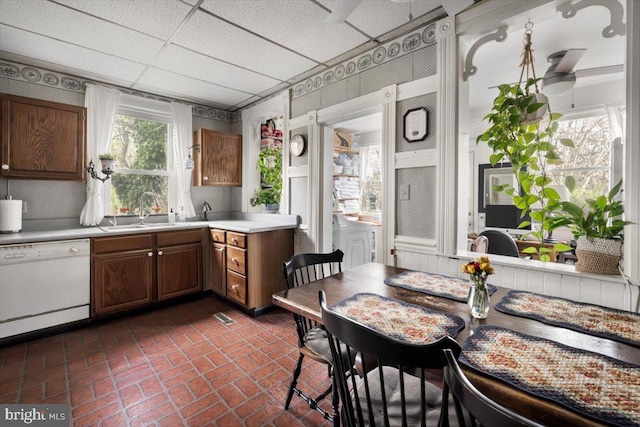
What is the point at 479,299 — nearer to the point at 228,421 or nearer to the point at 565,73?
the point at 228,421

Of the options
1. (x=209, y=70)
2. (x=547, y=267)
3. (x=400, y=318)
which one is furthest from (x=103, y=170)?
(x=547, y=267)

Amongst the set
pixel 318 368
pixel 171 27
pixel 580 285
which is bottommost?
pixel 318 368

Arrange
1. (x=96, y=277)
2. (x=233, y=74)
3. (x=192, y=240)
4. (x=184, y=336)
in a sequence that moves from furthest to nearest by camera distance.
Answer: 1. (x=192, y=240)
2. (x=233, y=74)
3. (x=96, y=277)
4. (x=184, y=336)

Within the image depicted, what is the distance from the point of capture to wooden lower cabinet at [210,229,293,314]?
3.19 meters

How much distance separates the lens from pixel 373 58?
270 cm

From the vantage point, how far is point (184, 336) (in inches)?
109

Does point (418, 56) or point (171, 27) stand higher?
point (171, 27)

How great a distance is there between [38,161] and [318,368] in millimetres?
3293

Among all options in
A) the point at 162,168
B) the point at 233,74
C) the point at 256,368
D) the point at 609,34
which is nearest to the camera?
the point at 609,34

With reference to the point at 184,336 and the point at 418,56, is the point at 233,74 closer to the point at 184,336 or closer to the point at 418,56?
the point at 418,56

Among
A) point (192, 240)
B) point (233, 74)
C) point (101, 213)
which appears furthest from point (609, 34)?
point (101, 213)

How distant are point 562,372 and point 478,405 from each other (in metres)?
0.46

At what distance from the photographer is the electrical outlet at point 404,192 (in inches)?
97.4

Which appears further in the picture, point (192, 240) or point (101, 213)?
point (192, 240)
